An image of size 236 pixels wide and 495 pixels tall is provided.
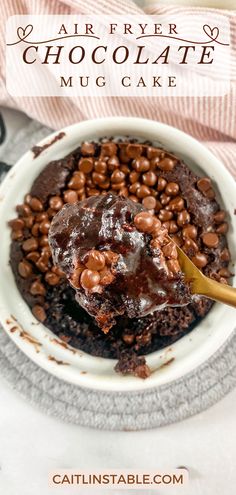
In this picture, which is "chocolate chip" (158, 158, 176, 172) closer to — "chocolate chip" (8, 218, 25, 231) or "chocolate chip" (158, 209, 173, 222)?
"chocolate chip" (158, 209, 173, 222)

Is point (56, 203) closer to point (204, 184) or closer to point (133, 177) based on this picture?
point (133, 177)

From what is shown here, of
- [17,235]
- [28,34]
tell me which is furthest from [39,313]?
[28,34]

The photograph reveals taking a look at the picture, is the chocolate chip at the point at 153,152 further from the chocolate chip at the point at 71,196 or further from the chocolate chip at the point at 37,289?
the chocolate chip at the point at 37,289

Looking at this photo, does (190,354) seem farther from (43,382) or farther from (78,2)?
(78,2)

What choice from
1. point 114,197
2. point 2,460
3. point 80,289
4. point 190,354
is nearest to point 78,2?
point 114,197

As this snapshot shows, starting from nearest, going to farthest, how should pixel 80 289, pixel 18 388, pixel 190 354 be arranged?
pixel 80 289, pixel 190 354, pixel 18 388

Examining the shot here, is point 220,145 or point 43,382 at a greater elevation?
point 220,145

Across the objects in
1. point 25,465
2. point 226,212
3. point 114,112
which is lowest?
point 25,465
